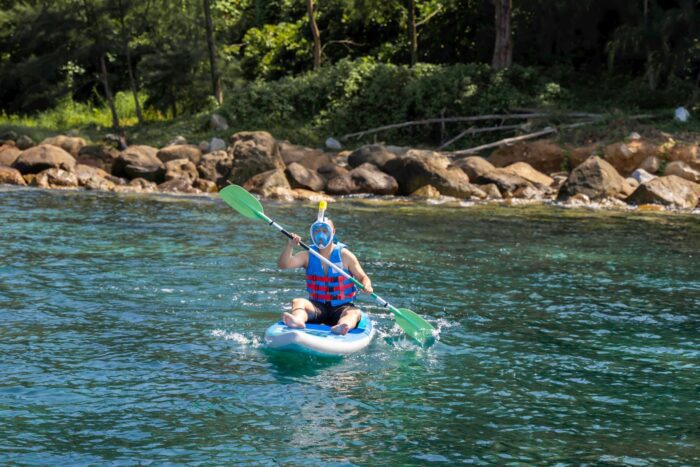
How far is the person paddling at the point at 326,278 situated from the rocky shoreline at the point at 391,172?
11.7 meters

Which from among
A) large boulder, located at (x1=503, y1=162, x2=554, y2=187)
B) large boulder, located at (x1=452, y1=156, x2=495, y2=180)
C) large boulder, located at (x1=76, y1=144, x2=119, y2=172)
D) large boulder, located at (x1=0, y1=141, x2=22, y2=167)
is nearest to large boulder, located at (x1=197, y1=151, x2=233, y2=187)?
large boulder, located at (x1=76, y1=144, x2=119, y2=172)

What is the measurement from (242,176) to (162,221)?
18.6 feet

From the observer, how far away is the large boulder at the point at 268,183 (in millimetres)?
21031

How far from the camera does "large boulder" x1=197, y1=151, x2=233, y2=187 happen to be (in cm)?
2280

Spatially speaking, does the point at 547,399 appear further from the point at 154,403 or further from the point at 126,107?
the point at 126,107

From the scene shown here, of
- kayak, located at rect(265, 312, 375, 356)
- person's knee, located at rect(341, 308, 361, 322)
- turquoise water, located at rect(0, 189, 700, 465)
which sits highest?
person's knee, located at rect(341, 308, 361, 322)

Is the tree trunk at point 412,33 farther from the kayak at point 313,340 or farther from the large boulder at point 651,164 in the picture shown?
the kayak at point 313,340

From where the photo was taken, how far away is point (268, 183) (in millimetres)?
21297

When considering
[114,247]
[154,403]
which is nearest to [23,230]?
[114,247]

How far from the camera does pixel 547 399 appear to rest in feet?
24.1

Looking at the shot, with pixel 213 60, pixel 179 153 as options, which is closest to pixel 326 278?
pixel 179 153

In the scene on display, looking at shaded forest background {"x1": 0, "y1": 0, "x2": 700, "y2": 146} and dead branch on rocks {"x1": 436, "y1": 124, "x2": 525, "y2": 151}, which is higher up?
shaded forest background {"x1": 0, "y1": 0, "x2": 700, "y2": 146}

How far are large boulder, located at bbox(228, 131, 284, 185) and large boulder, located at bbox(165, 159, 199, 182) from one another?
3.41ft

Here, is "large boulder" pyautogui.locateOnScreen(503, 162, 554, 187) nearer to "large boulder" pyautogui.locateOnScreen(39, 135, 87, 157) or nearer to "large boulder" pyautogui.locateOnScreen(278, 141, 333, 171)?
"large boulder" pyautogui.locateOnScreen(278, 141, 333, 171)
